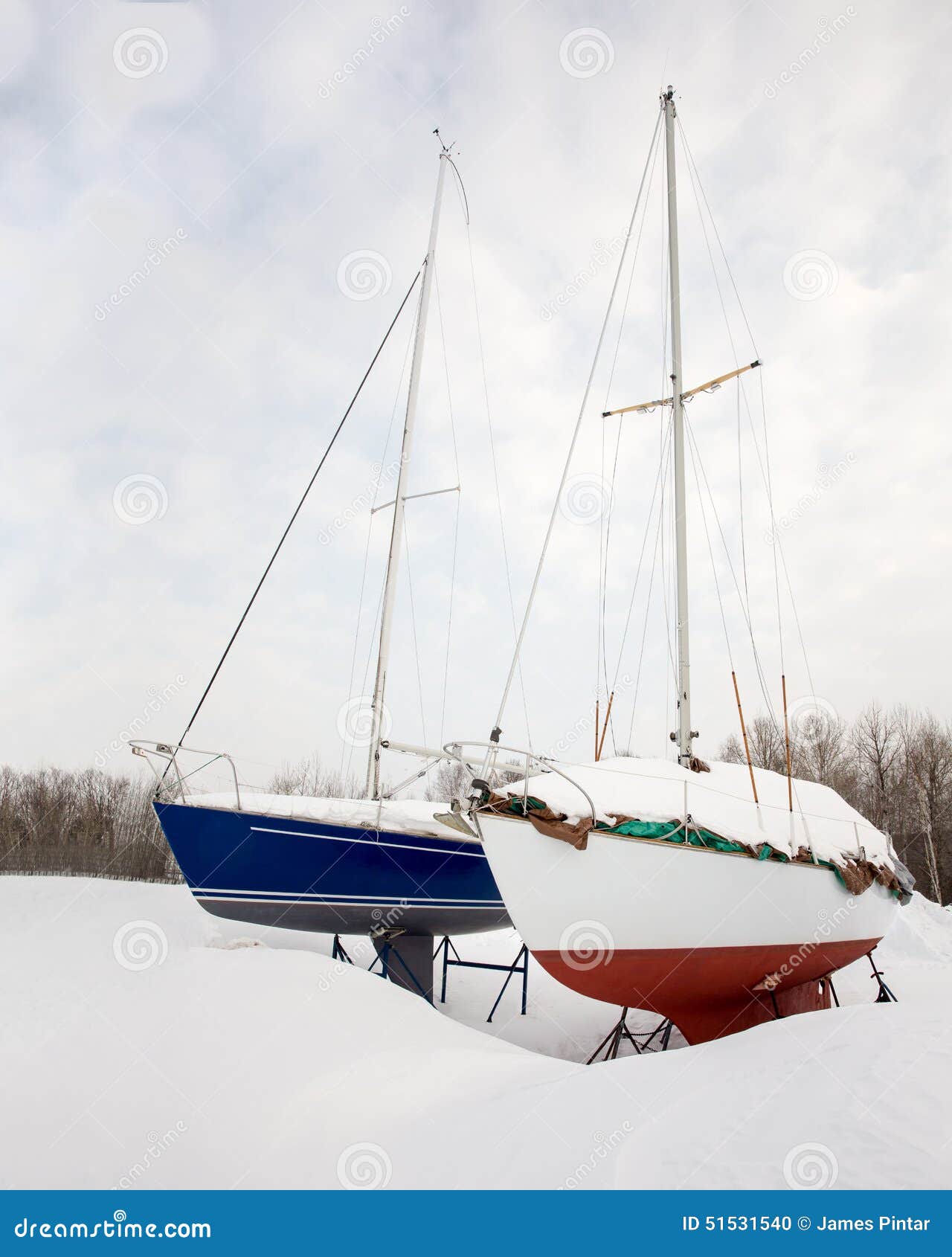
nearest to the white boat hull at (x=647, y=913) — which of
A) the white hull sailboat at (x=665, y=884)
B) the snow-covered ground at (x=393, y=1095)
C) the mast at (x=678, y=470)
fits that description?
the white hull sailboat at (x=665, y=884)

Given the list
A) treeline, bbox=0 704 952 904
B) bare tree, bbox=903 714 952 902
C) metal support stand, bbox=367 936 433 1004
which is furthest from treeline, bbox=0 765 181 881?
bare tree, bbox=903 714 952 902

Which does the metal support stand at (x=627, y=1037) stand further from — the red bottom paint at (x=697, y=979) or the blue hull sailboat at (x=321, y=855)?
the blue hull sailboat at (x=321, y=855)

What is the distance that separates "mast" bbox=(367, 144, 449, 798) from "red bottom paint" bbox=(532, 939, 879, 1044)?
3.86m

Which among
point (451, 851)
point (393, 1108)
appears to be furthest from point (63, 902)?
point (393, 1108)

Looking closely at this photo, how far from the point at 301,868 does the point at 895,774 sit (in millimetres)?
26307

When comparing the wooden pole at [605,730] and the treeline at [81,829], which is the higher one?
the wooden pole at [605,730]

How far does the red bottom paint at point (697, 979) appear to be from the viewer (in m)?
5.44

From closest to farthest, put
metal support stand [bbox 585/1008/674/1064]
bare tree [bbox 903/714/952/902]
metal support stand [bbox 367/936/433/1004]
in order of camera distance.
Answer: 1. metal support stand [bbox 585/1008/674/1064]
2. metal support stand [bbox 367/936/433/1004]
3. bare tree [bbox 903/714/952/902]

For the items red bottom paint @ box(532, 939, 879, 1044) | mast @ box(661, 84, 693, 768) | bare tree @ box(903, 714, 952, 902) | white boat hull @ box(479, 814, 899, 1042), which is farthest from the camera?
bare tree @ box(903, 714, 952, 902)

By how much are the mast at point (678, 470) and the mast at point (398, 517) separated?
3.87 meters

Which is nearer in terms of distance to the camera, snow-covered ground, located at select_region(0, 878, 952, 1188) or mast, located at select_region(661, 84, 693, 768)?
snow-covered ground, located at select_region(0, 878, 952, 1188)

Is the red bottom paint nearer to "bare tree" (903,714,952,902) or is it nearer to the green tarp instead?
the green tarp

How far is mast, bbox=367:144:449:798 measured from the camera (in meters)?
8.73
